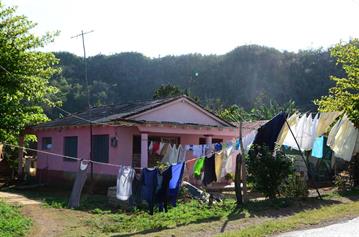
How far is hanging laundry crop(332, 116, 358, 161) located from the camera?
51.2 feet

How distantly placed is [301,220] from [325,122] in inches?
184

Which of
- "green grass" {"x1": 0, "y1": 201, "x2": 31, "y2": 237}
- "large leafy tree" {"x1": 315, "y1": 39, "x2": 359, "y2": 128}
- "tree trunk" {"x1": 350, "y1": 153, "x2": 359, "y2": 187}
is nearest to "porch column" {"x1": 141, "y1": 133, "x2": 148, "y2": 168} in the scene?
"green grass" {"x1": 0, "y1": 201, "x2": 31, "y2": 237}

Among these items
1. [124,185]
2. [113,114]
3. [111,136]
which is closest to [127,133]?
[111,136]

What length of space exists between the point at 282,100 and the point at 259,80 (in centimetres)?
1011

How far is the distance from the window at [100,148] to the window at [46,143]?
4.49 metres

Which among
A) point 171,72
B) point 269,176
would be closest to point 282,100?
point 171,72

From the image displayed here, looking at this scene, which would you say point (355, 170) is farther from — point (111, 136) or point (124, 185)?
point (111, 136)

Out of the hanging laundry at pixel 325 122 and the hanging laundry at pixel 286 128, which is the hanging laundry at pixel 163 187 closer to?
the hanging laundry at pixel 286 128

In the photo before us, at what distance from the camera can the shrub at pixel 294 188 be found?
14.4 m

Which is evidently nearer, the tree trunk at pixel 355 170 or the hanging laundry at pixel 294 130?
the hanging laundry at pixel 294 130

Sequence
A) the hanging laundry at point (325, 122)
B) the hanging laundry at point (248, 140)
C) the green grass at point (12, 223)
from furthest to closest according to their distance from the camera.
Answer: the hanging laundry at point (325, 122) → the hanging laundry at point (248, 140) → the green grass at point (12, 223)

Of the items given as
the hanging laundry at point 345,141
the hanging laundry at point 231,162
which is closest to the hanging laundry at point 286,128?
the hanging laundry at point 231,162

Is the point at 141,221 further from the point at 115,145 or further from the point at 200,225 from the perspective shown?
the point at 115,145

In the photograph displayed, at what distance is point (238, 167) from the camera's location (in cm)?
1405
